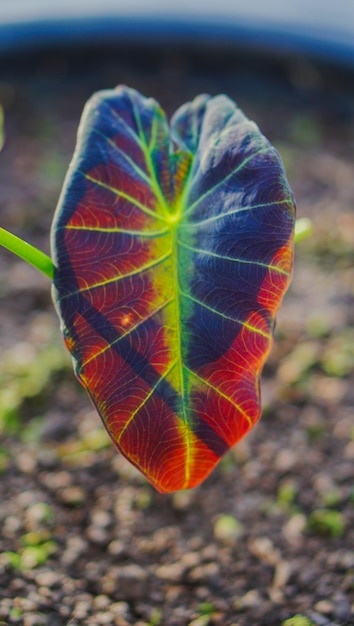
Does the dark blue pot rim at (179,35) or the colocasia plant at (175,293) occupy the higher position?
the dark blue pot rim at (179,35)

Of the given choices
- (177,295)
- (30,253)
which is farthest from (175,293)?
(30,253)

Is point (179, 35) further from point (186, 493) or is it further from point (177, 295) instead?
point (177, 295)

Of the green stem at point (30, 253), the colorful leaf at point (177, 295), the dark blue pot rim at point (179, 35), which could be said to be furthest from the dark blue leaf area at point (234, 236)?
the dark blue pot rim at point (179, 35)

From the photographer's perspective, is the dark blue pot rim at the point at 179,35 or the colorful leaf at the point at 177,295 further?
the dark blue pot rim at the point at 179,35

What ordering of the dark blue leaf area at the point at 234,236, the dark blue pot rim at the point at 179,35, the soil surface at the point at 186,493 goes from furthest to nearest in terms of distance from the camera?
the dark blue pot rim at the point at 179,35 < the soil surface at the point at 186,493 < the dark blue leaf area at the point at 234,236

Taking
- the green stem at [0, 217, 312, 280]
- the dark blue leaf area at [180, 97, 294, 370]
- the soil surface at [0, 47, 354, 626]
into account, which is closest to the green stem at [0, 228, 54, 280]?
the green stem at [0, 217, 312, 280]

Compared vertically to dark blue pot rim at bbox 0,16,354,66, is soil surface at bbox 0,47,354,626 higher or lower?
lower

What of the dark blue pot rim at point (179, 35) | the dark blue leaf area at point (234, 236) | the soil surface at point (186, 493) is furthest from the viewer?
the dark blue pot rim at point (179, 35)

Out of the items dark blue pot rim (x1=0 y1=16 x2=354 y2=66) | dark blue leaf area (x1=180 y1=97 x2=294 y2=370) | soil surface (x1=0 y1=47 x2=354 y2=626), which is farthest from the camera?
dark blue pot rim (x1=0 y1=16 x2=354 y2=66)

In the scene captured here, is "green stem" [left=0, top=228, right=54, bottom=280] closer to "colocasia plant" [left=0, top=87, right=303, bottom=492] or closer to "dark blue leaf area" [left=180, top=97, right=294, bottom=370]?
"colocasia plant" [left=0, top=87, right=303, bottom=492]

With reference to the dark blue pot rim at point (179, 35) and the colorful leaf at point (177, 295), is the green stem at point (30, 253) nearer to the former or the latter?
the colorful leaf at point (177, 295)
